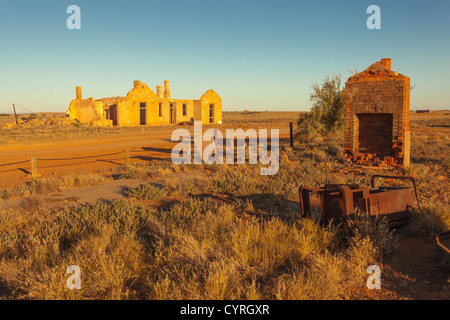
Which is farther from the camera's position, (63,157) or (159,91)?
(159,91)

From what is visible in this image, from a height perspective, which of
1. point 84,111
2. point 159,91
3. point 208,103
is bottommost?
point 84,111

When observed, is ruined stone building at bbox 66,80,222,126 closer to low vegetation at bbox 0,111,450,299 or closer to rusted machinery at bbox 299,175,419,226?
low vegetation at bbox 0,111,450,299

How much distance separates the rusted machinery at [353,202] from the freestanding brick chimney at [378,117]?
5853 mm

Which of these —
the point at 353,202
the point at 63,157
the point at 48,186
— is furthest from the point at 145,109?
the point at 353,202

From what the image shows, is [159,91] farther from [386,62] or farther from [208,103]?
[386,62]

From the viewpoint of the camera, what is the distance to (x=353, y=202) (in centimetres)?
514

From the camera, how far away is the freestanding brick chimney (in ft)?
34.0

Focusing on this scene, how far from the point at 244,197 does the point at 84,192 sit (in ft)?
13.9

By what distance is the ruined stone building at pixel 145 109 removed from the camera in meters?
34.0

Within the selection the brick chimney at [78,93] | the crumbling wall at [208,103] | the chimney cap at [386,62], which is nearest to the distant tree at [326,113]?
the chimney cap at [386,62]

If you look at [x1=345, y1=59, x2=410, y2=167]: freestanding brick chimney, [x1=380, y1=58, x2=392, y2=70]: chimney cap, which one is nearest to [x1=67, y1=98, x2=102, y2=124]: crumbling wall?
[x1=345, y1=59, x2=410, y2=167]: freestanding brick chimney

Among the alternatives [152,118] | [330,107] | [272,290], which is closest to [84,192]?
[272,290]

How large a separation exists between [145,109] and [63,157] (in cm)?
1984

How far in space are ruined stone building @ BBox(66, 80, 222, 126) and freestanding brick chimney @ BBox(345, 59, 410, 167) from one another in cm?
2659
